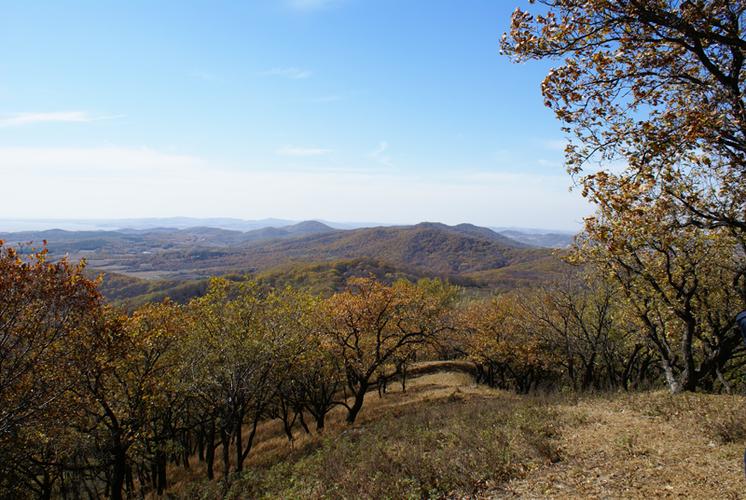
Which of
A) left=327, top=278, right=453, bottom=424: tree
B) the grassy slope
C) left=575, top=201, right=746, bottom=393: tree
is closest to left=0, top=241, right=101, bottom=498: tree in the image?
the grassy slope

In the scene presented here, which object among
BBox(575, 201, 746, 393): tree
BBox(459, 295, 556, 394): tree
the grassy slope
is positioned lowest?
BBox(459, 295, 556, 394): tree

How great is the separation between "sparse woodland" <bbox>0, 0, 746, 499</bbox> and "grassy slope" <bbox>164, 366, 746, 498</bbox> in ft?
1.55

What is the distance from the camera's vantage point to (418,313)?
90.6 ft

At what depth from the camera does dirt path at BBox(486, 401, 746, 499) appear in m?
8.91

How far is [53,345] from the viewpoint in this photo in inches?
595

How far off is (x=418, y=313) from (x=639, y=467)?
17830mm

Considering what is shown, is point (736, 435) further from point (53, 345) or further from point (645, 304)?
point (53, 345)

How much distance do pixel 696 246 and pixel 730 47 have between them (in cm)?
980

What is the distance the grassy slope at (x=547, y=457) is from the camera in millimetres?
9695

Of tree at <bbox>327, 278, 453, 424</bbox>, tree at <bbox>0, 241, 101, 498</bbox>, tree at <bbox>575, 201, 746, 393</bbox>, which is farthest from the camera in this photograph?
tree at <bbox>327, 278, 453, 424</bbox>

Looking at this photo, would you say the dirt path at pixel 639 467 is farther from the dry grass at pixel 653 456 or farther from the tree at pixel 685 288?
the tree at pixel 685 288

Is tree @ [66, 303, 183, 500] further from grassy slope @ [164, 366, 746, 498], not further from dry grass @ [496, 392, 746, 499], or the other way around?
dry grass @ [496, 392, 746, 499]

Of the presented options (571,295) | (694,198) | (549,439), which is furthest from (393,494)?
(571,295)

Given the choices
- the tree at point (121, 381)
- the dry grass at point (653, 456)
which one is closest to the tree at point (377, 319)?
the tree at point (121, 381)
